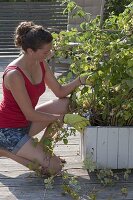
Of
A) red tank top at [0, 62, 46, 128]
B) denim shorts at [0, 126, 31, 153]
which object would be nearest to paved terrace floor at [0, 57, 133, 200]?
denim shorts at [0, 126, 31, 153]

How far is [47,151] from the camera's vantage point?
10.6 feet

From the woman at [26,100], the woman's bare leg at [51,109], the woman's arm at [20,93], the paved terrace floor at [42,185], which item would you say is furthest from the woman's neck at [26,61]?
the paved terrace floor at [42,185]

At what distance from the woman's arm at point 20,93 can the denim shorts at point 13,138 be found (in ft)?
0.41

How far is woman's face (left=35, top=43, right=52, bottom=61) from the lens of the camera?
10.4 ft

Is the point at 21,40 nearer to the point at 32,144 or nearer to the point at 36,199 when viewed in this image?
the point at 32,144

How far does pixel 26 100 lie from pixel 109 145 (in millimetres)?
568

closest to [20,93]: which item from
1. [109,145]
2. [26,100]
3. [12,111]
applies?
[26,100]

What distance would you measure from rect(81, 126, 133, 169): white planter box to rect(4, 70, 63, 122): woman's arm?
0.34 meters

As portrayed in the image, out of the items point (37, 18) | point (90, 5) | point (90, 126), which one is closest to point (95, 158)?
point (90, 126)

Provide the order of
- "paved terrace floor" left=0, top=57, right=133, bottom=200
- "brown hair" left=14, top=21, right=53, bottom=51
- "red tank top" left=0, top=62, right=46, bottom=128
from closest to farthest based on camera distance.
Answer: "paved terrace floor" left=0, top=57, right=133, bottom=200 < "brown hair" left=14, top=21, right=53, bottom=51 < "red tank top" left=0, top=62, right=46, bottom=128

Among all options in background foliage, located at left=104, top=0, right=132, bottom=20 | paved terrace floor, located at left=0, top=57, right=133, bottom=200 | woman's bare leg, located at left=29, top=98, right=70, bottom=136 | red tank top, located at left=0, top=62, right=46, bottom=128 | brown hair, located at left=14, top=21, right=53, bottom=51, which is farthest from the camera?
background foliage, located at left=104, top=0, right=132, bottom=20

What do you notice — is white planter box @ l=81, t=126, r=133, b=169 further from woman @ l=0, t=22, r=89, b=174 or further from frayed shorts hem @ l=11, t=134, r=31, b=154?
frayed shorts hem @ l=11, t=134, r=31, b=154

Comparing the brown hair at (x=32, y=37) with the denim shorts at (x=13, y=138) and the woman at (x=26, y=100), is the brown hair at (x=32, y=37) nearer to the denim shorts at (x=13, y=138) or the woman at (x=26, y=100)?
the woman at (x=26, y=100)

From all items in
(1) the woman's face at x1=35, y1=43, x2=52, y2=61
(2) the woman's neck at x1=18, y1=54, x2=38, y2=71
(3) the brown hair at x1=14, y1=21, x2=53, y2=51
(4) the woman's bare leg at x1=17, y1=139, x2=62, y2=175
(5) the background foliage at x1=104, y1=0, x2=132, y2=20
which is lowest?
(5) the background foliage at x1=104, y1=0, x2=132, y2=20
